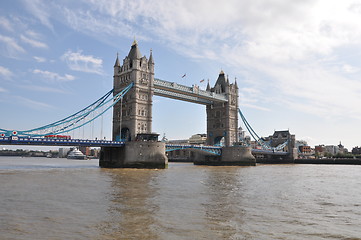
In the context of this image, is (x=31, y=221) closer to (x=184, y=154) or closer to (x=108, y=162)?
(x=108, y=162)

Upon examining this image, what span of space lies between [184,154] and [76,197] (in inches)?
4033

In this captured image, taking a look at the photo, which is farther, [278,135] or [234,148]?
[278,135]

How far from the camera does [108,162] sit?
55.1 meters

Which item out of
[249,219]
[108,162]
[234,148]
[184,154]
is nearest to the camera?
[249,219]

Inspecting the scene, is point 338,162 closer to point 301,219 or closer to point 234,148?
point 234,148

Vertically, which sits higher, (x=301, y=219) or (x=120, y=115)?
(x=120, y=115)

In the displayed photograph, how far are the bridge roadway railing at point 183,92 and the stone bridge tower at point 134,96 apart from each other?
145 inches

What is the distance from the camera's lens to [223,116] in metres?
85.0

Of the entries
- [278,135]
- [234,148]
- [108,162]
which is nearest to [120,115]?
[108,162]

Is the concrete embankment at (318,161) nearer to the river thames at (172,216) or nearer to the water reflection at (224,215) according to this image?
the river thames at (172,216)

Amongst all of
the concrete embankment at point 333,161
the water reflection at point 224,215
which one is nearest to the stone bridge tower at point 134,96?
the water reflection at point 224,215

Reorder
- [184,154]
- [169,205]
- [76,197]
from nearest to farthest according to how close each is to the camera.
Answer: [169,205] → [76,197] → [184,154]

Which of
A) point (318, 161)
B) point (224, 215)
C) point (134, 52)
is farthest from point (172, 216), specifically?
point (318, 161)

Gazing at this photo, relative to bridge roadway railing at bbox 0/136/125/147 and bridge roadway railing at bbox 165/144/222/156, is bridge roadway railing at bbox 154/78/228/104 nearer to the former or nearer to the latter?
bridge roadway railing at bbox 165/144/222/156
